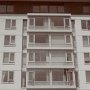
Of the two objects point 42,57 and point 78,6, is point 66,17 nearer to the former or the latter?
point 78,6

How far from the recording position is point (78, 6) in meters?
38.5

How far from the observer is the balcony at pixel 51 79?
32281 millimetres

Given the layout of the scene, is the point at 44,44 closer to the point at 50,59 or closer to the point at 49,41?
the point at 49,41

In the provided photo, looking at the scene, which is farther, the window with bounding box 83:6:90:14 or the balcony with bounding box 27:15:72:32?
the window with bounding box 83:6:90:14

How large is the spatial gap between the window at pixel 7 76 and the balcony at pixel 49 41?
13.8 feet

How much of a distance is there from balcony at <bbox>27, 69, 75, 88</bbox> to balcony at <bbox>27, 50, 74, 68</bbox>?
779 mm

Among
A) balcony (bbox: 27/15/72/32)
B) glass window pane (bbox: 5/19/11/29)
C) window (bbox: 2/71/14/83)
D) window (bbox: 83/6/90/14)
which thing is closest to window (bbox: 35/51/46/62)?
balcony (bbox: 27/15/72/32)

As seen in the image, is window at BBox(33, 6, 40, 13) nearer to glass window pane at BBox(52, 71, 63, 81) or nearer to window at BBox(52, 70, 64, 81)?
window at BBox(52, 70, 64, 81)

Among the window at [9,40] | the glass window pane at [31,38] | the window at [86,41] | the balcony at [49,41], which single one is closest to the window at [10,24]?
the window at [9,40]

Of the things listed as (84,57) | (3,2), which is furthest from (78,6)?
(3,2)

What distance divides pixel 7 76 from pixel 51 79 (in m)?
5.73

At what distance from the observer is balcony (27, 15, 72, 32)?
36031 millimetres

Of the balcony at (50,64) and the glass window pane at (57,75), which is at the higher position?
the balcony at (50,64)

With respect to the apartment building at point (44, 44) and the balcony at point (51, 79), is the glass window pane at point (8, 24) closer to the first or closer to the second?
the apartment building at point (44, 44)
